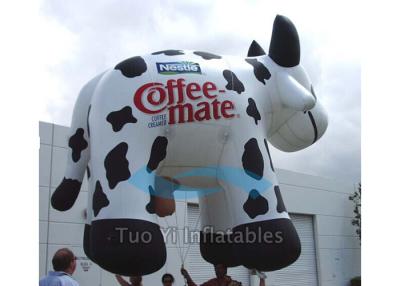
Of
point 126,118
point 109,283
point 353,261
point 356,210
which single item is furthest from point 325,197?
point 126,118

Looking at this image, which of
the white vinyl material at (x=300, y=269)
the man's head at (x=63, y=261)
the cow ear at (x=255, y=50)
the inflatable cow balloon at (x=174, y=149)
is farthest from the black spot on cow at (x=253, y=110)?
the white vinyl material at (x=300, y=269)

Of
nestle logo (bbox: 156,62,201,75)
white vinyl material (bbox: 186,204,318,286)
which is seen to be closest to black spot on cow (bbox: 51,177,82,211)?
nestle logo (bbox: 156,62,201,75)

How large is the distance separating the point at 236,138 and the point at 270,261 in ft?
2.81

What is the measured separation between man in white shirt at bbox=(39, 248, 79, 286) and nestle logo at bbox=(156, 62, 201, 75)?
1359mm

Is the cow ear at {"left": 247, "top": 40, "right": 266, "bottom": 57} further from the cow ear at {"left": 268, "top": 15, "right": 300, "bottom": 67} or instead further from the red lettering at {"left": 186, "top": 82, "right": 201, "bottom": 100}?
the red lettering at {"left": 186, "top": 82, "right": 201, "bottom": 100}

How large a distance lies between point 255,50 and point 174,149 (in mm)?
1542

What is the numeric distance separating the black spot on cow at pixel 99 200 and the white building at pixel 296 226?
353 centimetres

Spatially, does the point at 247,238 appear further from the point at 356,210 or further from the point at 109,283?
the point at 356,210

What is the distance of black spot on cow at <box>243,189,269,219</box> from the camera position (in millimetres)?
3385

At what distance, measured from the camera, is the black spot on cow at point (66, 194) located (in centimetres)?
372

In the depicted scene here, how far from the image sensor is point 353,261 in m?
16.9

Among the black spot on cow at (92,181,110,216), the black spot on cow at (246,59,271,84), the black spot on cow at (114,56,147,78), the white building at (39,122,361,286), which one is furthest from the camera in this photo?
the white building at (39,122,361,286)

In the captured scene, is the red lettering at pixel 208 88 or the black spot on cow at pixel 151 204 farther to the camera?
the red lettering at pixel 208 88

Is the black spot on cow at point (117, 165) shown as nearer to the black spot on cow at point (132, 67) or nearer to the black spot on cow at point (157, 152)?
the black spot on cow at point (157, 152)
